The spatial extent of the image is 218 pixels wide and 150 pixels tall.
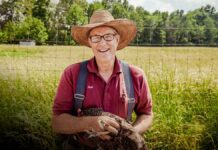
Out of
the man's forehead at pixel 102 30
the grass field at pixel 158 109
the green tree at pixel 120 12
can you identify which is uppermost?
the green tree at pixel 120 12

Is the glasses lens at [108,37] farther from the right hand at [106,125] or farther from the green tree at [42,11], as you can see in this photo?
the green tree at [42,11]

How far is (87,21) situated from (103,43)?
339 centimetres

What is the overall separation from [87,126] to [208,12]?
5845 millimetres

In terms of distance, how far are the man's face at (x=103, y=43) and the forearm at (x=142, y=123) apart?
47cm

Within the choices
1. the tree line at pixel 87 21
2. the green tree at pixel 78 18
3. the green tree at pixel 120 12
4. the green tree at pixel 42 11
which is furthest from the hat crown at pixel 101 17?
the green tree at pixel 42 11

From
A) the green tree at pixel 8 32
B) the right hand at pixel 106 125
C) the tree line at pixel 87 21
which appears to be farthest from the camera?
the green tree at pixel 8 32

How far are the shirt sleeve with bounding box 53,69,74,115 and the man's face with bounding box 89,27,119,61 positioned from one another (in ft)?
0.79

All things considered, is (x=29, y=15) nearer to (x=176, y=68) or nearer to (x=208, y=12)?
(x=208, y=12)

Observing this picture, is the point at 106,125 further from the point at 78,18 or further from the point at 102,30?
the point at 78,18

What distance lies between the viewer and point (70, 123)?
276 centimetres

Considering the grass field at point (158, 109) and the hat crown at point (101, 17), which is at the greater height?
the hat crown at point (101, 17)

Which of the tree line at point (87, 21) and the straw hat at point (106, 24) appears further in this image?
the tree line at point (87, 21)

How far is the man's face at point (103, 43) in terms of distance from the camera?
9.14 feet

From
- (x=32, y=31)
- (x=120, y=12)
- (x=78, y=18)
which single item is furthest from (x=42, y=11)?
(x=120, y=12)
